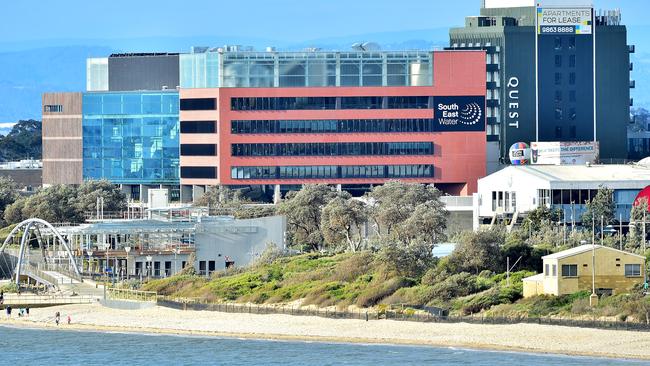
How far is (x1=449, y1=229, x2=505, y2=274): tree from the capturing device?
109 metres

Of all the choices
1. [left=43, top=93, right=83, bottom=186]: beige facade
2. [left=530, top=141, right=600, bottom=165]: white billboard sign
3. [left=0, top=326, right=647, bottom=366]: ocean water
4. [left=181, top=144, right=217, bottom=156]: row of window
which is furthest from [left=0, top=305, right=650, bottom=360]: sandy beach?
[left=43, top=93, right=83, bottom=186]: beige facade

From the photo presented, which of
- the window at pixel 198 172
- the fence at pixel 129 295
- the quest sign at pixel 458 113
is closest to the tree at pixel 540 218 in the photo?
the fence at pixel 129 295

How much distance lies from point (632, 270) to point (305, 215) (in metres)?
52.2

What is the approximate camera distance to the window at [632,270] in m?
99.2

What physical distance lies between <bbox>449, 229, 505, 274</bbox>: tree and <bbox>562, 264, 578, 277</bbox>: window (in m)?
10.5

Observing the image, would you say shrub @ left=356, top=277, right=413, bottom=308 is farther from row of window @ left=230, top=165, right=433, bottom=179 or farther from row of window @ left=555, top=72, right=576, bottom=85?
row of window @ left=555, top=72, right=576, bottom=85

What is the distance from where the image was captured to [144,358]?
9919 centimetres

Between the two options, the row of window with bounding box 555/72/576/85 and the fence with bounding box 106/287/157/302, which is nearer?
the fence with bounding box 106/287/157/302

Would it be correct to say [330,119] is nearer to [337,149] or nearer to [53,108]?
[337,149]

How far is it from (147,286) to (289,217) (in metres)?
28.9

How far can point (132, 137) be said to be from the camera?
188750 millimetres

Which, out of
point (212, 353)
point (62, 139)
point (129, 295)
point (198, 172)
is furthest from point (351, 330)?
point (62, 139)

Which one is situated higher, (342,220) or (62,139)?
(62,139)

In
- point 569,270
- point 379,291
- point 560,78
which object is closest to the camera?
point 569,270
